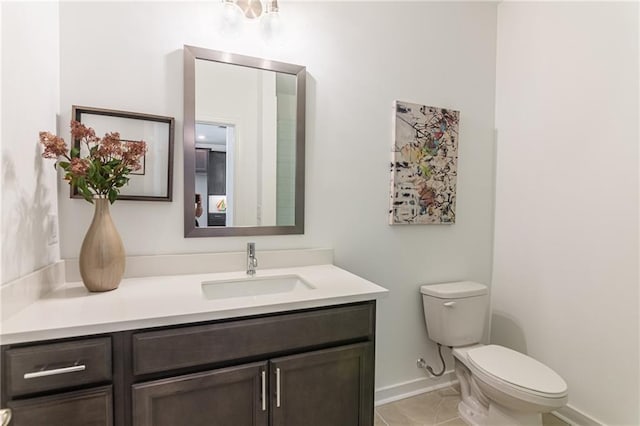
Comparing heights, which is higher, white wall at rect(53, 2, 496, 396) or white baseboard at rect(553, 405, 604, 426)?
white wall at rect(53, 2, 496, 396)

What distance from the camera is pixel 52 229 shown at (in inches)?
50.4

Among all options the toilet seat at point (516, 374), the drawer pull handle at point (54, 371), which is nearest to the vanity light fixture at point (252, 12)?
the drawer pull handle at point (54, 371)

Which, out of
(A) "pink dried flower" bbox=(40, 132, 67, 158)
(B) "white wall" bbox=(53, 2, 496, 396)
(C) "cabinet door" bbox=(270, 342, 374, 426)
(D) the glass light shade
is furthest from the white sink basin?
(D) the glass light shade

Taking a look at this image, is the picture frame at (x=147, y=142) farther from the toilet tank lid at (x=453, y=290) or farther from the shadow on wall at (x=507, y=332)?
the shadow on wall at (x=507, y=332)

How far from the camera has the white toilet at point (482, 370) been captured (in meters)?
1.42

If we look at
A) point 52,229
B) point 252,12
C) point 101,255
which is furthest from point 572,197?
point 52,229

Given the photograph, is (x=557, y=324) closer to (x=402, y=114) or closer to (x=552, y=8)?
(x=402, y=114)

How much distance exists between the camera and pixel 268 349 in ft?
3.74

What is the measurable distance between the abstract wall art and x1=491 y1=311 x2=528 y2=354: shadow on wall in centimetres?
80

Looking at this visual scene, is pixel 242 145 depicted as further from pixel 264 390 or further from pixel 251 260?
pixel 264 390

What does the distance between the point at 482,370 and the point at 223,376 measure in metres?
1.27

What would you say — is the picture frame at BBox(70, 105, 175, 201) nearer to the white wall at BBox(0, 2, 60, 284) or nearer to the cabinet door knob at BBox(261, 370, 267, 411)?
the white wall at BBox(0, 2, 60, 284)

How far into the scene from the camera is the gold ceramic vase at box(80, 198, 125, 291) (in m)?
1.19

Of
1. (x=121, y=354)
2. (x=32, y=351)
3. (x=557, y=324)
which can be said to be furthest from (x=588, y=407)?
(x=32, y=351)
